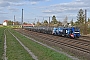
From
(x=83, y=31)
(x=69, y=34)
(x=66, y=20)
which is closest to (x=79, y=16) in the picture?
(x=66, y=20)

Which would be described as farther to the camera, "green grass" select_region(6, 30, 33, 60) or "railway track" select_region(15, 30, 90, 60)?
"railway track" select_region(15, 30, 90, 60)

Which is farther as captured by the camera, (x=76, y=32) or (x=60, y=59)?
(x=76, y=32)

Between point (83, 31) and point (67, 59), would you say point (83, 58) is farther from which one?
point (83, 31)

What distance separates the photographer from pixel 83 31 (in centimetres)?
5772

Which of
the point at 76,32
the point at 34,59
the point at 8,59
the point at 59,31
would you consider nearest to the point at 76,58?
the point at 34,59

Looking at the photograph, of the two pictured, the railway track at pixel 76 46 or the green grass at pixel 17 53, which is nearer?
the green grass at pixel 17 53

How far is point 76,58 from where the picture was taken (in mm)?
16266

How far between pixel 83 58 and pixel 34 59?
11.4 feet

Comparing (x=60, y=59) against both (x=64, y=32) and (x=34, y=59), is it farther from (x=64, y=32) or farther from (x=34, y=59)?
(x=64, y=32)

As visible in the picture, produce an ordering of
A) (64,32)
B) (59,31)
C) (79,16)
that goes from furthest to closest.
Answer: (79,16), (59,31), (64,32)

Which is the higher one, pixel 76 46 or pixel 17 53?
pixel 17 53

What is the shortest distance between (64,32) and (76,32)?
15.1ft

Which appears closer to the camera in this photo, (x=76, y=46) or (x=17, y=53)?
(x=17, y=53)

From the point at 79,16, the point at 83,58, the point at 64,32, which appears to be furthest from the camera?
the point at 79,16
